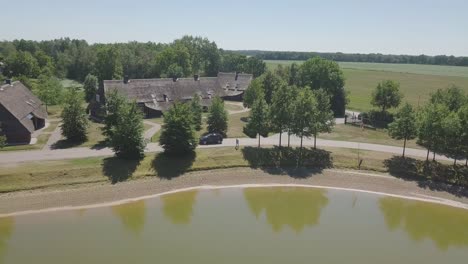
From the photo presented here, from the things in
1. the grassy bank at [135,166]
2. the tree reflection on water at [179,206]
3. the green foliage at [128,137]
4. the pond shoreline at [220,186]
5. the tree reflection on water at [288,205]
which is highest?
the green foliage at [128,137]

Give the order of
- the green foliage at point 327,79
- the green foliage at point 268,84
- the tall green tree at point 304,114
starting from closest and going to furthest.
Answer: the tall green tree at point 304,114
the green foliage at point 327,79
the green foliage at point 268,84

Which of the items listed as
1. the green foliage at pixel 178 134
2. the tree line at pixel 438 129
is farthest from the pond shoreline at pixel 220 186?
the tree line at pixel 438 129

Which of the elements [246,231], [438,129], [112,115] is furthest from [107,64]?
[438,129]

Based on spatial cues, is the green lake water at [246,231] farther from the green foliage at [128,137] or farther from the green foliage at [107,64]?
the green foliage at [107,64]

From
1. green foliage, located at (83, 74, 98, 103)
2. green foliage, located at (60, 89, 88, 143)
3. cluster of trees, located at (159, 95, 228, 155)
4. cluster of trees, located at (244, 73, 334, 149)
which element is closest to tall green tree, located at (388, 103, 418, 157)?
cluster of trees, located at (244, 73, 334, 149)

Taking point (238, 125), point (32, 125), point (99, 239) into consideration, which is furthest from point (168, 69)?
point (99, 239)

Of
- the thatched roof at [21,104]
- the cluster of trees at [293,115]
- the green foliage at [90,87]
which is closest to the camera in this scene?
the cluster of trees at [293,115]

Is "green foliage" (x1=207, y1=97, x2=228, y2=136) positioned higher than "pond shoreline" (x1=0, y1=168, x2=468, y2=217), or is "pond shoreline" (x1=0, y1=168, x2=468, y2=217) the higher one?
"green foliage" (x1=207, y1=97, x2=228, y2=136)

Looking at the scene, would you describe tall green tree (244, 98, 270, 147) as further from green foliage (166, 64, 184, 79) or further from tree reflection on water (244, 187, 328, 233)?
green foliage (166, 64, 184, 79)
